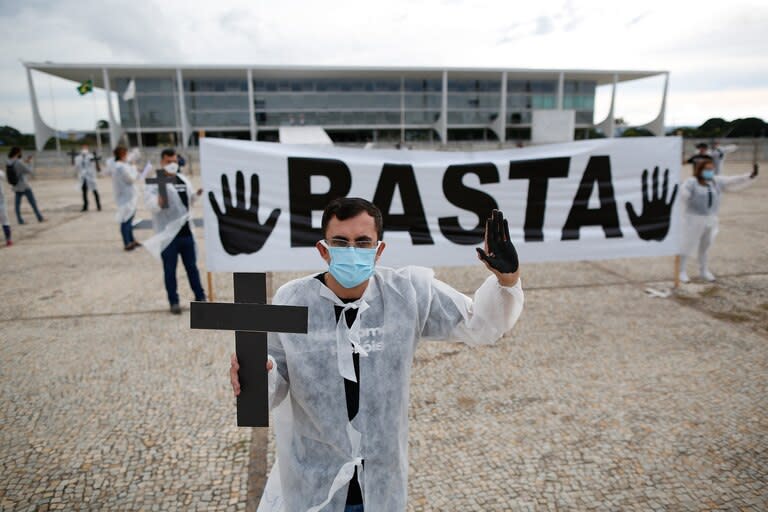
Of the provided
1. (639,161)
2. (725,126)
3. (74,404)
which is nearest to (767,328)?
(639,161)

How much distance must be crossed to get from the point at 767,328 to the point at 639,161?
2338 millimetres

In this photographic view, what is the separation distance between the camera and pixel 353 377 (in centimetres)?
174

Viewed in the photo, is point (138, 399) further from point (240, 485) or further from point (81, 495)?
point (240, 485)

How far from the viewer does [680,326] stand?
213 inches

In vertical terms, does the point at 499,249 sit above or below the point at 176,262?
above

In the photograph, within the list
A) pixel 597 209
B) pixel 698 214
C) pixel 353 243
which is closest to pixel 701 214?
pixel 698 214

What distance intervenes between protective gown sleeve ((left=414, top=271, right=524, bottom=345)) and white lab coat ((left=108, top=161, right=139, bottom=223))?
9081 millimetres

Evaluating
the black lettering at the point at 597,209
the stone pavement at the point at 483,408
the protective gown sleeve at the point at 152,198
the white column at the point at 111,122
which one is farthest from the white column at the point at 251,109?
the black lettering at the point at 597,209

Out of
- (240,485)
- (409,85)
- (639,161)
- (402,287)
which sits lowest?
(240,485)

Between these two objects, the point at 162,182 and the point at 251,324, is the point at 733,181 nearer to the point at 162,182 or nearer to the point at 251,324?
the point at 162,182

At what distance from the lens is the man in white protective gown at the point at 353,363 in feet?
5.76

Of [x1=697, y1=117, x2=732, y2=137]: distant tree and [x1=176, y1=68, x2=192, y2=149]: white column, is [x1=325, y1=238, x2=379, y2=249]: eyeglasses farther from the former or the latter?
[x1=176, y1=68, x2=192, y2=149]: white column

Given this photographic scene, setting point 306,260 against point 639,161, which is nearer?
point 306,260

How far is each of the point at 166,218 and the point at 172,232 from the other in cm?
22
